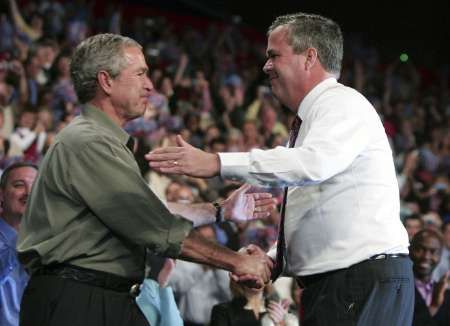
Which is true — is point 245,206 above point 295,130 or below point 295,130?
below

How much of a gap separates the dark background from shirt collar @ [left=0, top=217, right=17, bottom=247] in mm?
12271

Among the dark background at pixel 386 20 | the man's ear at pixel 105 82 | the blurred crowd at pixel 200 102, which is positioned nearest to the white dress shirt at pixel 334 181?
the man's ear at pixel 105 82

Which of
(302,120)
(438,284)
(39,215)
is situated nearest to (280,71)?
(302,120)

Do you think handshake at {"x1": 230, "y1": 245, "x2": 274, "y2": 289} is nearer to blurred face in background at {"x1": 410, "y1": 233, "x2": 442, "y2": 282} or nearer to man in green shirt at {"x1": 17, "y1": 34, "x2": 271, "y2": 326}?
man in green shirt at {"x1": 17, "y1": 34, "x2": 271, "y2": 326}

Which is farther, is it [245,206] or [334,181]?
[245,206]

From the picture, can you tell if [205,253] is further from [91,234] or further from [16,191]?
[16,191]

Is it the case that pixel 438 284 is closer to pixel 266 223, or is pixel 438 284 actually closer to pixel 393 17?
pixel 266 223

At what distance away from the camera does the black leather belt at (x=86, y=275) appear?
3.30 meters

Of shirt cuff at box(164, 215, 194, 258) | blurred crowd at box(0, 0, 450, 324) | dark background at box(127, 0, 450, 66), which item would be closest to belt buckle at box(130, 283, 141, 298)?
shirt cuff at box(164, 215, 194, 258)

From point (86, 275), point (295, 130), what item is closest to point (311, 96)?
point (295, 130)

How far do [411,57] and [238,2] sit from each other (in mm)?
3330

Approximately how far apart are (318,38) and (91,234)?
1140 millimetres

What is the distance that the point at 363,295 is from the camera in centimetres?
330

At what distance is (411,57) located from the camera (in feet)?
56.4
